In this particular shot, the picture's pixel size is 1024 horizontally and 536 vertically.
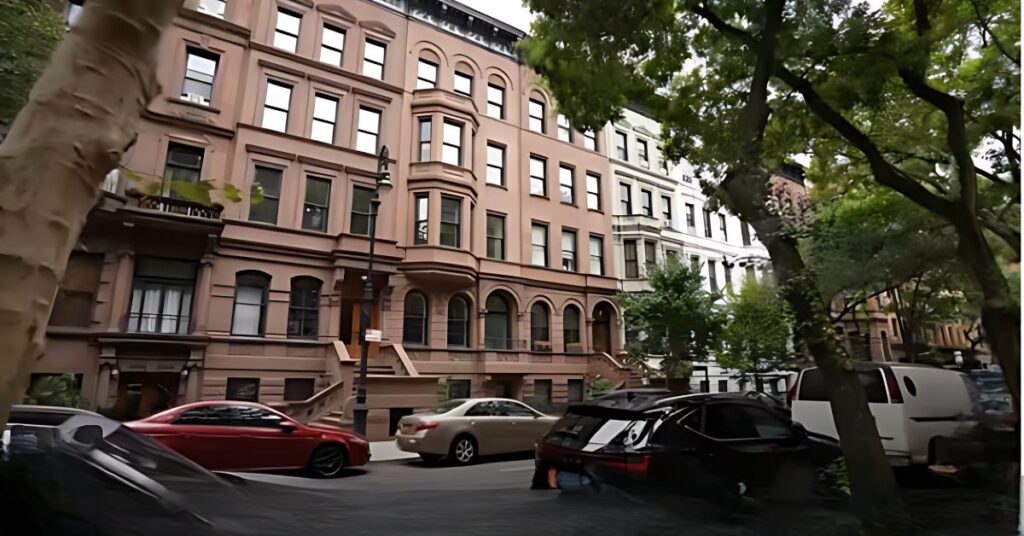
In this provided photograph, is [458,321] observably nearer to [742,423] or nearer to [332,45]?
[742,423]

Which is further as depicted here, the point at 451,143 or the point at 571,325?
the point at 451,143

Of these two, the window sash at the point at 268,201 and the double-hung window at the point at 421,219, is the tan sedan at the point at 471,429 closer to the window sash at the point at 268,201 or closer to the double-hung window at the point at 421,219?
the window sash at the point at 268,201

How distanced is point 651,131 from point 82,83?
4.29 metres

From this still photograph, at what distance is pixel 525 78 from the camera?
16.2ft

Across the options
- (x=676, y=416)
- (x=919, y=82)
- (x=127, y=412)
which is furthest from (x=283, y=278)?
(x=919, y=82)

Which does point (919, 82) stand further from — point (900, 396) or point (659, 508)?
point (659, 508)

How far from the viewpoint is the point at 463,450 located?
9.80 feet

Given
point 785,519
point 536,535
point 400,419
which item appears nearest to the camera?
point 536,535

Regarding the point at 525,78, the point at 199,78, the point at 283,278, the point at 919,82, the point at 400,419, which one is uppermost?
the point at 525,78

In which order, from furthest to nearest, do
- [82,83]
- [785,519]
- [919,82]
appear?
[919,82]
[785,519]
[82,83]

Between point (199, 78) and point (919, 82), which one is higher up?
point (919, 82)

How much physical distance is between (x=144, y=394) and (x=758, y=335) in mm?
3311

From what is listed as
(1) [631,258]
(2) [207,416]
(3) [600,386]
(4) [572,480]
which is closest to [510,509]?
(4) [572,480]

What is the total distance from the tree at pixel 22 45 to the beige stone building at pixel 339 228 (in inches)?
3.9
